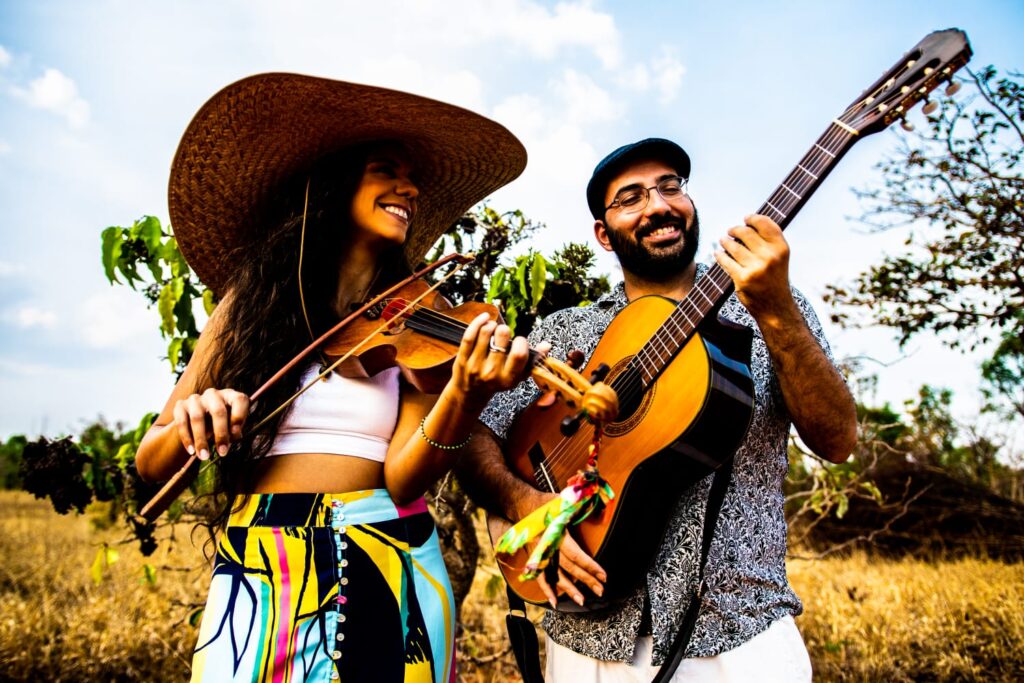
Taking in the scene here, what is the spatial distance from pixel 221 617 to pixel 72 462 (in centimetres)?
171

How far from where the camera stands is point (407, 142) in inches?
89.4

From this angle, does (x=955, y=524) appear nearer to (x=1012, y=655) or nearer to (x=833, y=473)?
(x=1012, y=655)

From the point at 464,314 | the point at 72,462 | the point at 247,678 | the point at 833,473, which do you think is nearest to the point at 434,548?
the point at 247,678

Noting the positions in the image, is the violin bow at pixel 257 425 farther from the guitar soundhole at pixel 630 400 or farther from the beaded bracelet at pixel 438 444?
the guitar soundhole at pixel 630 400

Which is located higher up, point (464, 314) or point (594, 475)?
point (464, 314)

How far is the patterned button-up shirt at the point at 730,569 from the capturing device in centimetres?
180

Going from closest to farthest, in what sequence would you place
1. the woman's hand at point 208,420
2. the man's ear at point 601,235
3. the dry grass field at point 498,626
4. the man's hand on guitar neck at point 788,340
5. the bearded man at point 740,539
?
the woman's hand at point 208,420 → the man's hand on guitar neck at point 788,340 → the bearded man at point 740,539 → the man's ear at point 601,235 → the dry grass field at point 498,626

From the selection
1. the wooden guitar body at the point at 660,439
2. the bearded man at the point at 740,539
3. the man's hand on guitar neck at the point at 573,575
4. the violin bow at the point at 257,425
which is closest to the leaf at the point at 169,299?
the violin bow at the point at 257,425

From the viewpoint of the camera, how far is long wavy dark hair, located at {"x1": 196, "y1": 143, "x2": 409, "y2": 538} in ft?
6.10

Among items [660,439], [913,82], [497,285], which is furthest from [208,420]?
[913,82]

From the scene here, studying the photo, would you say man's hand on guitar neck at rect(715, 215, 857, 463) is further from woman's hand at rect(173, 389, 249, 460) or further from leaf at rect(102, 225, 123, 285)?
leaf at rect(102, 225, 123, 285)

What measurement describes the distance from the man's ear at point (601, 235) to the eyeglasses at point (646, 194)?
0.17 metres

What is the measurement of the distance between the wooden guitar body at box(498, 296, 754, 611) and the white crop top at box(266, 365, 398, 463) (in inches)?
20.4

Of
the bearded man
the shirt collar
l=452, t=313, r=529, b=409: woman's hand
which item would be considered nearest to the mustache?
the shirt collar
